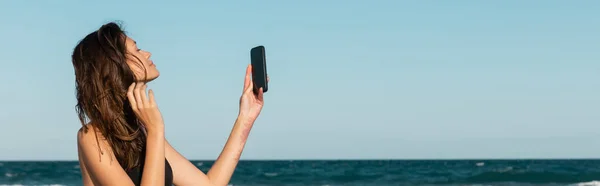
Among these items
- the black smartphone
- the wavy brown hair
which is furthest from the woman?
the black smartphone

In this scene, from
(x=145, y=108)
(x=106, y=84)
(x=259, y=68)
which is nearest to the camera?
(x=145, y=108)

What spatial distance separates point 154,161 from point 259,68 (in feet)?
2.03

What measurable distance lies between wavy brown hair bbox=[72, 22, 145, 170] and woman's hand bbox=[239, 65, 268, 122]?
1.68ft

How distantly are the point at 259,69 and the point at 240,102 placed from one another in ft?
0.53

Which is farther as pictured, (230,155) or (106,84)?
(230,155)

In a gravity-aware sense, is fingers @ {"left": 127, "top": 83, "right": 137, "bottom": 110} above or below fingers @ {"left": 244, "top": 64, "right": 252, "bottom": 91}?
below

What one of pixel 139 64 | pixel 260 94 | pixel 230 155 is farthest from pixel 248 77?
pixel 139 64

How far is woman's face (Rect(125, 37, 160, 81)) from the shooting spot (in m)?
2.38

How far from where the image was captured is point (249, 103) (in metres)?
2.86

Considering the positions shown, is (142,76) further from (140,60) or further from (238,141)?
(238,141)

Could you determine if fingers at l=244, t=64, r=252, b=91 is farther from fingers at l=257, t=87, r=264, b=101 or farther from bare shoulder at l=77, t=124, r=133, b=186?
bare shoulder at l=77, t=124, r=133, b=186

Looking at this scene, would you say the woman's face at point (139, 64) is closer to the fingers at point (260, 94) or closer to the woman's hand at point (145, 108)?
the woman's hand at point (145, 108)

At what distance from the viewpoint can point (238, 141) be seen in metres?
2.85

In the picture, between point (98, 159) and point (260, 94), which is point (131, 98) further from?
point (260, 94)
